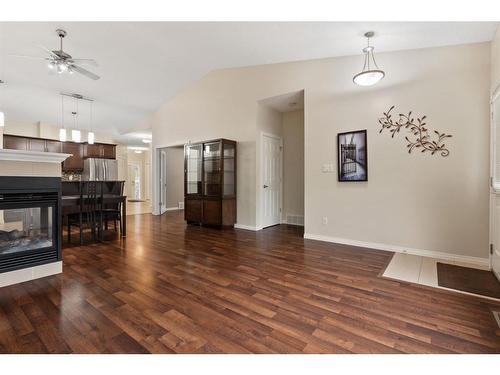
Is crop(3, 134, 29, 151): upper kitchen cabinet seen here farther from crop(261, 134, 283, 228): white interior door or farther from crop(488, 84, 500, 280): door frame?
crop(488, 84, 500, 280): door frame

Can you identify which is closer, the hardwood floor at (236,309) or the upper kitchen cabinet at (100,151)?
the hardwood floor at (236,309)

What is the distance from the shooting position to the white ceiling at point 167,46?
2.97m

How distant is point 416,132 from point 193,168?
4387 millimetres

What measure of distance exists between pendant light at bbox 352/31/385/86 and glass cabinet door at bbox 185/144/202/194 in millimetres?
3495

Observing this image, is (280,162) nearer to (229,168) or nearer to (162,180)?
(229,168)

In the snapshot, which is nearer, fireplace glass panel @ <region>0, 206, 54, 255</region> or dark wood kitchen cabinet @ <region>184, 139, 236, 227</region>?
fireplace glass panel @ <region>0, 206, 54, 255</region>

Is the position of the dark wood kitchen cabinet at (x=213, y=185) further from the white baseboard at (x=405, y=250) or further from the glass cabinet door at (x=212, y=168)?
the white baseboard at (x=405, y=250)

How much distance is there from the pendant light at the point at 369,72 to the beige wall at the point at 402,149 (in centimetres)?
11

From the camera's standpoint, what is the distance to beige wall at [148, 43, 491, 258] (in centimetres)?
290

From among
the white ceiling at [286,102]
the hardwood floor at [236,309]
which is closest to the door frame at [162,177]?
the white ceiling at [286,102]

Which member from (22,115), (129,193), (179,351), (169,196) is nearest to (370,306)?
(179,351)

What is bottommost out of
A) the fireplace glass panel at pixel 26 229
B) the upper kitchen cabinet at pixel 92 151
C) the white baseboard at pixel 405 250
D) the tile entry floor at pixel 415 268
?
the tile entry floor at pixel 415 268

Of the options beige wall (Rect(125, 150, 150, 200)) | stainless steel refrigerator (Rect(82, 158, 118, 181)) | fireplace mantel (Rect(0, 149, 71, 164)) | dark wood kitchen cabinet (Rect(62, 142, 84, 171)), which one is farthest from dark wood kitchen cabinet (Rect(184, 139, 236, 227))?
beige wall (Rect(125, 150, 150, 200))
